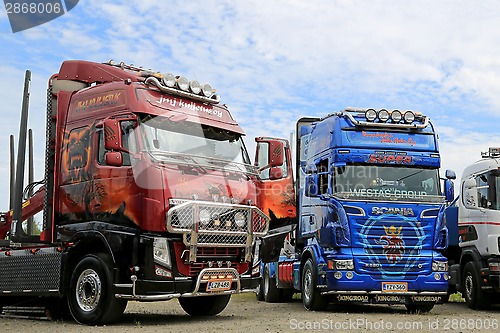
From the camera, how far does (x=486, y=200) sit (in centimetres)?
1711

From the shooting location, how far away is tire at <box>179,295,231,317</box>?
562 inches

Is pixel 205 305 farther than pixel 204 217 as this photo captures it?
Yes

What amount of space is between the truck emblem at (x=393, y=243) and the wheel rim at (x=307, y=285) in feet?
6.33

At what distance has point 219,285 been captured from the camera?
12.6 m

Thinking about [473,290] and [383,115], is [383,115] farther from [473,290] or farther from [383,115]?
[473,290]

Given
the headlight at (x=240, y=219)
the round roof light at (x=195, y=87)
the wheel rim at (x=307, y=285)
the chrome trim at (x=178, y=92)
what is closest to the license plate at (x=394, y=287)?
the wheel rim at (x=307, y=285)

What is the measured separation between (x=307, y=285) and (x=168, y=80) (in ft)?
19.5

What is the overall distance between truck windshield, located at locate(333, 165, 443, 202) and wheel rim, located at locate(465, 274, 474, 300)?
334 centimetres

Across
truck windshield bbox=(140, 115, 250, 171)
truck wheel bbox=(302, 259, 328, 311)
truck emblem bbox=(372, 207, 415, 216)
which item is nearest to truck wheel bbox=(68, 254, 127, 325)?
truck windshield bbox=(140, 115, 250, 171)

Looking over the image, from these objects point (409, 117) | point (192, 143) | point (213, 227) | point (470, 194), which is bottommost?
point (213, 227)

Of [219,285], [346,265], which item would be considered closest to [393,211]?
[346,265]

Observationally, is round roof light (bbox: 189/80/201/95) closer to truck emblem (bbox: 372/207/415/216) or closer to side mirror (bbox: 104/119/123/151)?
side mirror (bbox: 104/119/123/151)

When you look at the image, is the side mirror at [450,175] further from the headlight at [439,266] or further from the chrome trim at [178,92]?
the chrome trim at [178,92]

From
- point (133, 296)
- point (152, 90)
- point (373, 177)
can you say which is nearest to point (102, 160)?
point (152, 90)
